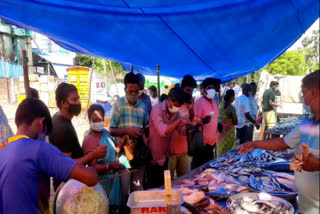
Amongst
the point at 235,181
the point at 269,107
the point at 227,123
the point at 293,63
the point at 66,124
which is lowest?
the point at 235,181

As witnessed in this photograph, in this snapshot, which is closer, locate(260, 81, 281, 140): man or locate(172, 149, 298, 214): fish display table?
locate(172, 149, 298, 214): fish display table

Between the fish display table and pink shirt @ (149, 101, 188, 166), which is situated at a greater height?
pink shirt @ (149, 101, 188, 166)

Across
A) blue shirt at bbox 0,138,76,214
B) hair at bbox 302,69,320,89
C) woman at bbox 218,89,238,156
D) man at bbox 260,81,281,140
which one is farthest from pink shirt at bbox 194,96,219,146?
man at bbox 260,81,281,140

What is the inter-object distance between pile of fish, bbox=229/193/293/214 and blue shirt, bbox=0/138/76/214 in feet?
4.89

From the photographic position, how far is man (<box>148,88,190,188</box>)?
3490 mm

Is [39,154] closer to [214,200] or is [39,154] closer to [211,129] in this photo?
[214,200]

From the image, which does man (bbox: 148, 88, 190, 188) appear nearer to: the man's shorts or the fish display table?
the fish display table

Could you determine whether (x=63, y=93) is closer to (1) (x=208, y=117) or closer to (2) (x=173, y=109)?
(2) (x=173, y=109)

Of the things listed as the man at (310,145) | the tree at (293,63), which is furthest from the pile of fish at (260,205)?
the tree at (293,63)

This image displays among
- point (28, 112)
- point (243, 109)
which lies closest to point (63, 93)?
point (28, 112)

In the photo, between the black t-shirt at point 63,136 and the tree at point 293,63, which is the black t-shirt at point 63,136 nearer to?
the black t-shirt at point 63,136

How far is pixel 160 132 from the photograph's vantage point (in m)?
3.45

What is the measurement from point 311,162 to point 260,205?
114 centimetres

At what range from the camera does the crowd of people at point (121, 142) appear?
5.79ft
